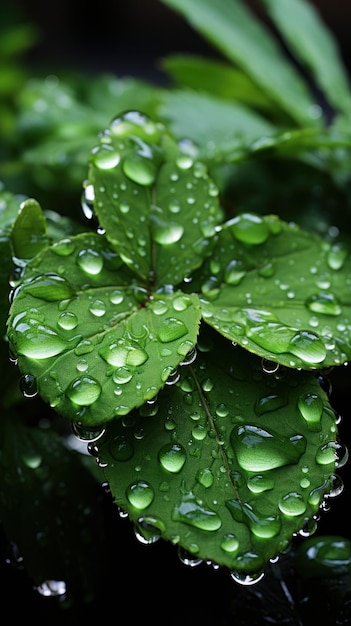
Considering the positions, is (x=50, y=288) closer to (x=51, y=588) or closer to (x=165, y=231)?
(x=165, y=231)

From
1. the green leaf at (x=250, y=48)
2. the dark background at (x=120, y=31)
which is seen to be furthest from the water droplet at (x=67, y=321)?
the dark background at (x=120, y=31)

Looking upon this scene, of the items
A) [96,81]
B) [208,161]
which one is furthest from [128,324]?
[96,81]

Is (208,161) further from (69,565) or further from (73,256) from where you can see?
(69,565)

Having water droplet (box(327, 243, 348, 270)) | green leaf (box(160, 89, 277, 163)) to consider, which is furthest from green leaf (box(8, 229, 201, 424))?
green leaf (box(160, 89, 277, 163))

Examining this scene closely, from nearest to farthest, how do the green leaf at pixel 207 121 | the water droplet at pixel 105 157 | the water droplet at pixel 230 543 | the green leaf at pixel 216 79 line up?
the water droplet at pixel 230 543 → the water droplet at pixel 105 157 → the green leaf at pixel 207 121 → the green leaf at pixel 216 79

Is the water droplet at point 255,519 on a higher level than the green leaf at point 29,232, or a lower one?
lower

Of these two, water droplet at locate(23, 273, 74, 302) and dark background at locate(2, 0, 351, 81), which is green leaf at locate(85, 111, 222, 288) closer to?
water droplet at locate(23, 273, 74, 302)

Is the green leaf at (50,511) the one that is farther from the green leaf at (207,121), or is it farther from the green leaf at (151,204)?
the green leaf at (207,121)

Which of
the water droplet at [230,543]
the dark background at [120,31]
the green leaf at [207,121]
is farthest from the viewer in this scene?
the dark background at [120,31]
